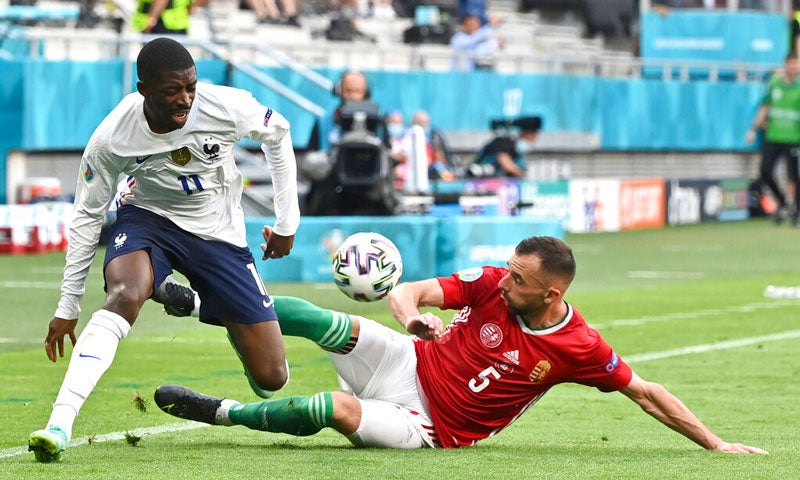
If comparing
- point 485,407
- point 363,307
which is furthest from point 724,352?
point 485,407

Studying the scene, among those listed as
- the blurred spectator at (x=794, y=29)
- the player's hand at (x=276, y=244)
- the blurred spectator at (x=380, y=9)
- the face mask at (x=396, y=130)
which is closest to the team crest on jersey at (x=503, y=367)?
the player's hand at (x=276, y=244)

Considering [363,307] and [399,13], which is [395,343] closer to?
[363,307]

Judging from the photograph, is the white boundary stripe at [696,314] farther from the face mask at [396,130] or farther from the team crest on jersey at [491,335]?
the face mask at [396,130]

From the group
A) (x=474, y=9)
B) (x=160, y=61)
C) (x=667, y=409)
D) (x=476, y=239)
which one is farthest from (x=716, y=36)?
(x=160, y=61)

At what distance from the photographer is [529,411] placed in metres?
8.71

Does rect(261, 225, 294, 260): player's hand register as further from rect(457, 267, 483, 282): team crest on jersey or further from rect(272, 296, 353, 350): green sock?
rect(457, 267, 483, 282): team crest on jersey

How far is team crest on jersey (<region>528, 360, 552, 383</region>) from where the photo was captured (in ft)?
22.2

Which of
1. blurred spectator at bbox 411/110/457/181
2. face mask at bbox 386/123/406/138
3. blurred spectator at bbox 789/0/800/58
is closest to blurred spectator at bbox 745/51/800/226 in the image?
blurred spectator at bbox 789/0/800/58

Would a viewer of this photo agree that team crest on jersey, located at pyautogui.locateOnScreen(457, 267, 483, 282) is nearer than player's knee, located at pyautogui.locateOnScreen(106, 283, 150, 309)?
No

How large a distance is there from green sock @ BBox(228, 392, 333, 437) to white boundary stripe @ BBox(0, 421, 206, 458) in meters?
0.63

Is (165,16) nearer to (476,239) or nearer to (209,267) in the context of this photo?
(476,239)

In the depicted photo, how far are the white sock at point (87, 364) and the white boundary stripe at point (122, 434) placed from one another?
548 mm

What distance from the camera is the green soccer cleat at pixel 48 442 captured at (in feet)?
20.1

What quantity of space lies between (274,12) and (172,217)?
19880 mm
